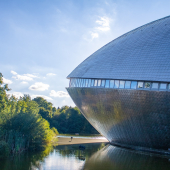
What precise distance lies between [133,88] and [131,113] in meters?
3.00

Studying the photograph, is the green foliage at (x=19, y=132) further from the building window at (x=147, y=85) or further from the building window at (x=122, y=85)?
the building window at (x=147, y=85)

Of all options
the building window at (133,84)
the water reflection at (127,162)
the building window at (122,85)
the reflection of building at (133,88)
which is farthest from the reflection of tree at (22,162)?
the building window at (133,84)

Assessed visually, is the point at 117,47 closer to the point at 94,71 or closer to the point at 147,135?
the point at 94,71

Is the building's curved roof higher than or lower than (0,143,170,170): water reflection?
higher

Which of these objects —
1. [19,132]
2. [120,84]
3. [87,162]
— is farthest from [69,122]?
[87,162]

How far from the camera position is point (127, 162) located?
66.4ft

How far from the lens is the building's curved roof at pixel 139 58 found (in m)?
22.4

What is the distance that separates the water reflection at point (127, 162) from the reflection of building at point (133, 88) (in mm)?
2873

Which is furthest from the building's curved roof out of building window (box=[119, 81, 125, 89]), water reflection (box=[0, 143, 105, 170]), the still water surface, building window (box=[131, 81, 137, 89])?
water reflection (box=[0, 143, 105, 170])

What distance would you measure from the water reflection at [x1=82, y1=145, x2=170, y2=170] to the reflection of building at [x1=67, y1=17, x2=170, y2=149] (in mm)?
2873

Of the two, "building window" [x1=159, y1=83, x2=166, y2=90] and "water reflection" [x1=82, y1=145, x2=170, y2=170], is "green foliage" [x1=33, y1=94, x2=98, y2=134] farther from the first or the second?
"building window" [x1=159, y1=83, x2=166, y2=90]

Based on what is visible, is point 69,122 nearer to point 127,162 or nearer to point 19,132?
point 19,132

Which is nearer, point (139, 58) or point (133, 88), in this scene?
point (133, 88)

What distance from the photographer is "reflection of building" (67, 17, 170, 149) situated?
865 inches
